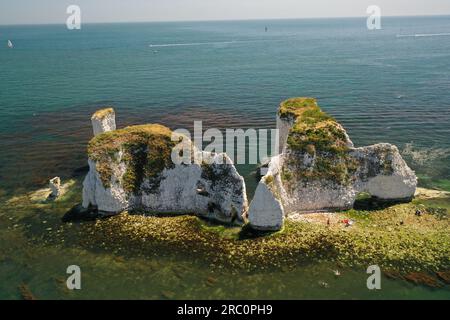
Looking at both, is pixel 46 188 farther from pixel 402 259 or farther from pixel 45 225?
pixel 402 259

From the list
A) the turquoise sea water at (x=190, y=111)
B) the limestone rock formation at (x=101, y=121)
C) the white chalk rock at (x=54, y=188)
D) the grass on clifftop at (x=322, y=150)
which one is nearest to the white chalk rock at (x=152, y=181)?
the white chalk rock at (x=54, y=188)

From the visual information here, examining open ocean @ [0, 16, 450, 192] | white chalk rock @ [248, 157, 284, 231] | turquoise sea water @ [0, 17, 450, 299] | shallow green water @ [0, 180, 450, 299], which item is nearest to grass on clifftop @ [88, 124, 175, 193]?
shallow green water @ [0, 180, 450, 299]

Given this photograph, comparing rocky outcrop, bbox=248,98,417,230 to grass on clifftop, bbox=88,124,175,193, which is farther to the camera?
grass on clifftop, bbox=88,124,175,193

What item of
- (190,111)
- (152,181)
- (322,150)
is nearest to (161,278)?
(152,181)

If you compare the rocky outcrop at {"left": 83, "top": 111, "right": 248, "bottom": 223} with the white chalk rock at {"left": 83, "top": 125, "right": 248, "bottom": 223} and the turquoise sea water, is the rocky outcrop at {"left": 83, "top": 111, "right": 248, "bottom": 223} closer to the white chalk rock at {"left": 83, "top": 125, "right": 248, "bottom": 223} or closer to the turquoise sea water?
the white chalk rock at {"left": 83, "top": 125, "right": 248, "bottom": 223}

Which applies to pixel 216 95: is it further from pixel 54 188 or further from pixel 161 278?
pixel 161 278

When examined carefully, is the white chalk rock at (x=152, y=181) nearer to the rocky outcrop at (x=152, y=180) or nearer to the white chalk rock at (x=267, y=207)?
the rocky outcrop at (x=152, y=180)

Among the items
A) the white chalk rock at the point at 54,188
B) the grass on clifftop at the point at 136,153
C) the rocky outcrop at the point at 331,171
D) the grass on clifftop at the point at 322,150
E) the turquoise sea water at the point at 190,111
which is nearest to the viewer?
the turquoise sea water at the point at 190,111
